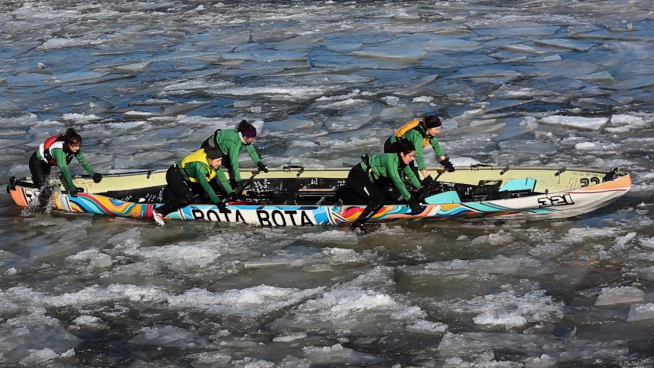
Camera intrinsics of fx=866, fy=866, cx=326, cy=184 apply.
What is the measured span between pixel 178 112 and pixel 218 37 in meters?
5.30

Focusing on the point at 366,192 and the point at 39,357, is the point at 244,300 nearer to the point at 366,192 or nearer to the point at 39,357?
the point at 39,357

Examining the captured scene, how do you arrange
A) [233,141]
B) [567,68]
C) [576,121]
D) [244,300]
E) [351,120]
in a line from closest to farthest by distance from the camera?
[244,300], [233,141], [576,121], [351,120], [567,68]

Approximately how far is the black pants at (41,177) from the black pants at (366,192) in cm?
360

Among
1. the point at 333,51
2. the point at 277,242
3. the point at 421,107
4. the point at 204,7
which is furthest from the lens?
the point at 204,7

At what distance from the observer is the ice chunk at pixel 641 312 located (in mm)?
6746

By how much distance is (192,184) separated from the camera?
9.55 metres

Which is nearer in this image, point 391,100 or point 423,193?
point 423,193

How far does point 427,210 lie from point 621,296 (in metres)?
2.31

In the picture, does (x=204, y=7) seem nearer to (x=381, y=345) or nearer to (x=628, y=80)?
(x=628, y=80)

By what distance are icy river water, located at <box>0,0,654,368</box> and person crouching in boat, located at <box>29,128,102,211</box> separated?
0.37 m

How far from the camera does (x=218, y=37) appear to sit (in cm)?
1867

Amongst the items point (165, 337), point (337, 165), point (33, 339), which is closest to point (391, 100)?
point (337, 165)

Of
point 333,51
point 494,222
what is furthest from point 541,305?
point 333,51

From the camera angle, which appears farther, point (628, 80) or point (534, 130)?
point (628, 80)
